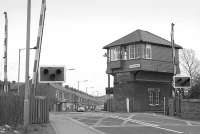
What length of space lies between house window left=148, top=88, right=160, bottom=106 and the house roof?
6.03 metres

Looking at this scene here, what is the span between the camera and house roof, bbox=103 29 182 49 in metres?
49.8

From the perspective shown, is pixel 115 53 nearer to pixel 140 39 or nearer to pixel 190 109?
pixel 140 39

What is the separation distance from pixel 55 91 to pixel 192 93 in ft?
258

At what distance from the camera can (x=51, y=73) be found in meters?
14.1

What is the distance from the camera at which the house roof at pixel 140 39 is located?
1959 inches

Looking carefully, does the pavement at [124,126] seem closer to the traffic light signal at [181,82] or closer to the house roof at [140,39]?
the traffic light signal at [181,82]

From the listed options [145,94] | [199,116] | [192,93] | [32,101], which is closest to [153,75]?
→ [145,94]

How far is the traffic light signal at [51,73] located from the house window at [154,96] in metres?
38.2

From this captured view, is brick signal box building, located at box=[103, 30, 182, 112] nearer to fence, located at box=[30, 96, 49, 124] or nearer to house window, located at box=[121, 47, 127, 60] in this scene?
house window, located at box=[121, 47, 127, 60]

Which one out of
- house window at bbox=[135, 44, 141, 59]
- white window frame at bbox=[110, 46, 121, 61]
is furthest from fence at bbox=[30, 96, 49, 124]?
white window frame at bbox=[110, 46, 121, 61]

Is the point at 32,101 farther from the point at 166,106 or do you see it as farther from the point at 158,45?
the point at 158,45

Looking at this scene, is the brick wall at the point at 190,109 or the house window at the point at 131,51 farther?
the house window at the point at 131,51

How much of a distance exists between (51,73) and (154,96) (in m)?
39.4

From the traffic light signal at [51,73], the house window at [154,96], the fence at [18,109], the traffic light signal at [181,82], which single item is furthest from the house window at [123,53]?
the traffic light signal at [51,73]
